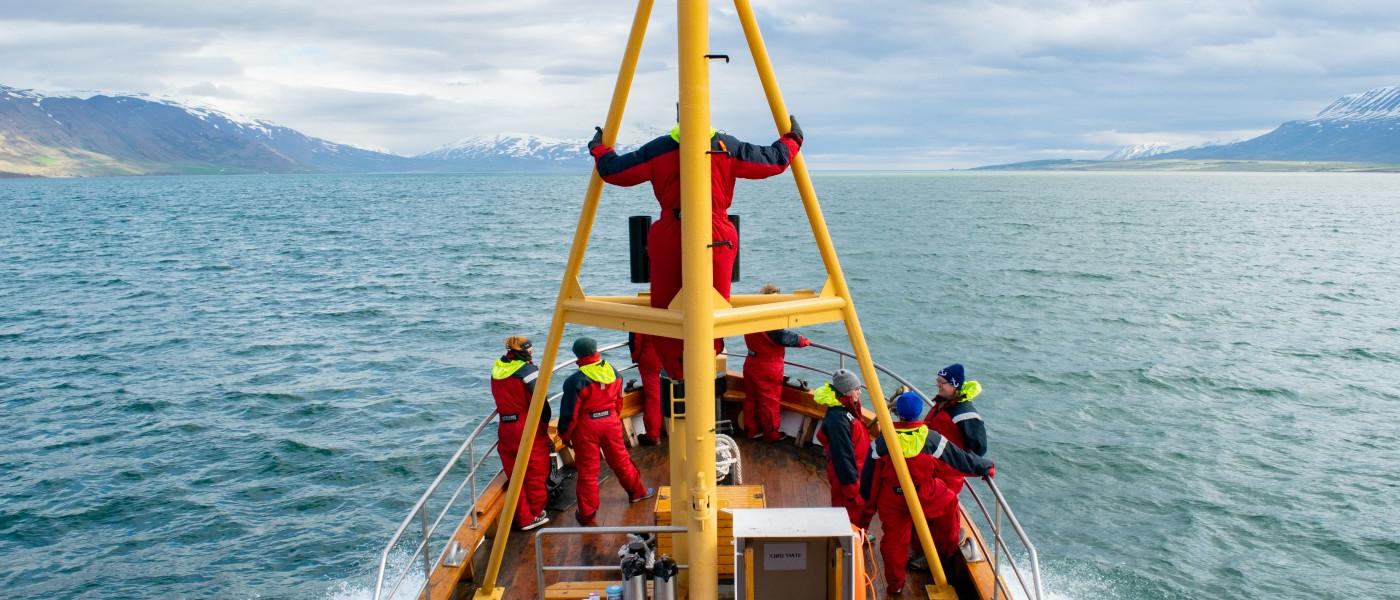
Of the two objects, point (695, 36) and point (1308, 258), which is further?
point (1308, 258)

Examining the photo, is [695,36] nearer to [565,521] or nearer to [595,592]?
[595,592]

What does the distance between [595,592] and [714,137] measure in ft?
11.1

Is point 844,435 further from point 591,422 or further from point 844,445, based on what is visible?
point 591,422

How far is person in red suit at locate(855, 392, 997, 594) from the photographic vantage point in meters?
6.41

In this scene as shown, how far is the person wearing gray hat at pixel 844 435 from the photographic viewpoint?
703cm

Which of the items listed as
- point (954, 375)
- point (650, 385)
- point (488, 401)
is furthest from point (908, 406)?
point (488, 401)

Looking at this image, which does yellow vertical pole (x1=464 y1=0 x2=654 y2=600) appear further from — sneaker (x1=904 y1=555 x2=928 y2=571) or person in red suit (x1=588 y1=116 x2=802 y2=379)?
sneaker (x1=904 y1=555 x2=928 y2=571)

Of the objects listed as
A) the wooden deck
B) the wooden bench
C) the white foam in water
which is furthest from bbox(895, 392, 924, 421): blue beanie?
the white foam in water

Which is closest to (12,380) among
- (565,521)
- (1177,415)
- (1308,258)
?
(565,521)

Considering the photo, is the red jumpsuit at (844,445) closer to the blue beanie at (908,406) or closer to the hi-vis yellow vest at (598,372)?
the blue beanie at (908,406)

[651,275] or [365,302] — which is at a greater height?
[651,275]

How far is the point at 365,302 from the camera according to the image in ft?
121

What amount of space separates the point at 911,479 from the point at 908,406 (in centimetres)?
58

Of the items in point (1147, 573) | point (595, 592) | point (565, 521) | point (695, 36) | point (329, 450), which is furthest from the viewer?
point (329, 450)
